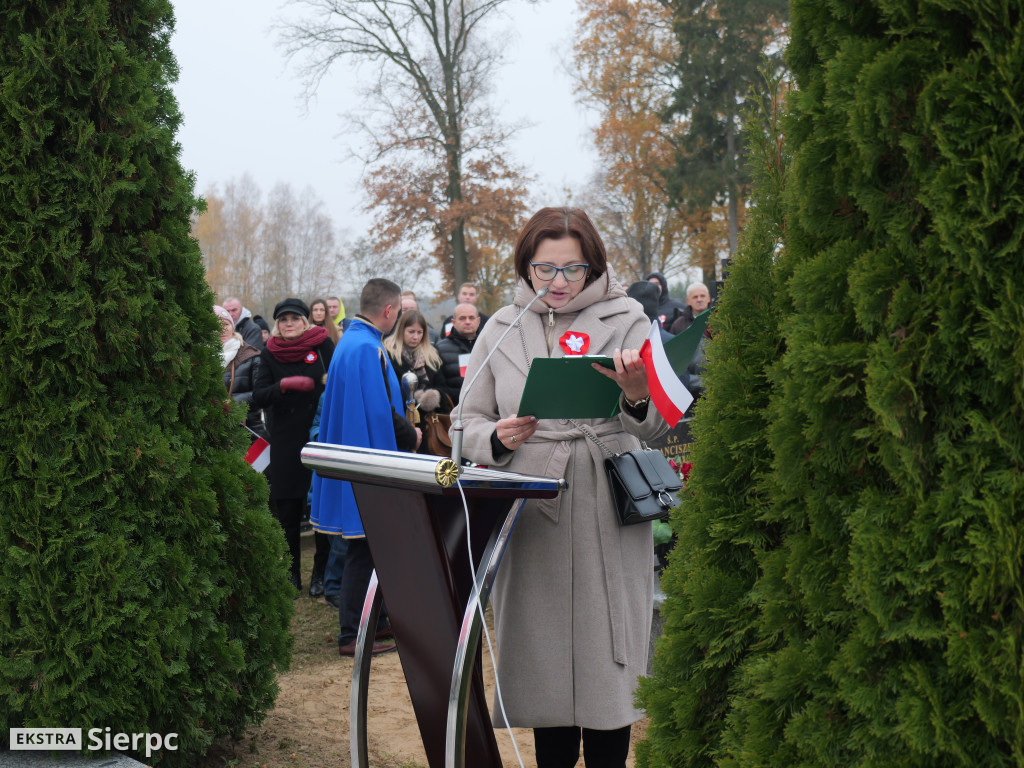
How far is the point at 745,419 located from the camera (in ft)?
6.02

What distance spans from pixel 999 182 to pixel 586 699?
2005mm

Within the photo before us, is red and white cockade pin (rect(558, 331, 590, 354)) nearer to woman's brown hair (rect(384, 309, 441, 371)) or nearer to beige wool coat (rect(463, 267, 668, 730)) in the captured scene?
beige wool coat (rect(463, 267, 668, 730))

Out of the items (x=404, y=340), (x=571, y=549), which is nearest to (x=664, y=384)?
(x=571, y=549)

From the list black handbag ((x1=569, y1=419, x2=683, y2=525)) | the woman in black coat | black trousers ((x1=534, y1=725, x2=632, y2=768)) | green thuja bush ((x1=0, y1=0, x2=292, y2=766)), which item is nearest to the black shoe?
the woman in black coat

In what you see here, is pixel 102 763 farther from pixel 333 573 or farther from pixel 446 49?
pixel 446 49

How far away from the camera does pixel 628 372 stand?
99.5 inches

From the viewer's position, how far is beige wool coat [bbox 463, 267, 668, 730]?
283 centimetres

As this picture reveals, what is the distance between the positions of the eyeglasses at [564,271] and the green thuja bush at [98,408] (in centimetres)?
152

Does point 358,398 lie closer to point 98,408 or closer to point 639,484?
point 98,408

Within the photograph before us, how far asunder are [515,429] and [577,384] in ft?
0.96

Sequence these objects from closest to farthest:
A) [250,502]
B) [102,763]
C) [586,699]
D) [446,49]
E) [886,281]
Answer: [886,281] < [586,699] < [102,763] < [250,502] < [446,49]

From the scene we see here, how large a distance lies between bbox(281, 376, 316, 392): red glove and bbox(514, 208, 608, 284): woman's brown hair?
4.42 meters

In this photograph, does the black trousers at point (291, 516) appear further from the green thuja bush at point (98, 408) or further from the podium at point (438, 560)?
the podium at point (438, 560)

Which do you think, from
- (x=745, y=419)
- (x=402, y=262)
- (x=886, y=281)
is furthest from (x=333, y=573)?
(x=402, y=262)
